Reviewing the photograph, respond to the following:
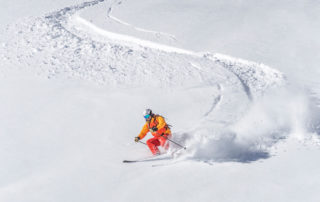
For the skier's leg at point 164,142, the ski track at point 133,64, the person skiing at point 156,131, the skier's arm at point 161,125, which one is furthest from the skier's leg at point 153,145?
the ski track at point 133,64

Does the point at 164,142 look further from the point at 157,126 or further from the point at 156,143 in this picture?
the point at 157,126

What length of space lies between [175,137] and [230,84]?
3474 millimetres

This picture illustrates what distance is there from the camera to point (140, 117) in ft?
32.7

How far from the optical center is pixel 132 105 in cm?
1049

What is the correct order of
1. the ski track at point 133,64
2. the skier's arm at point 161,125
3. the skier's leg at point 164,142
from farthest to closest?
the ski track at point 133,64 < the skier's leg at point 164,142 < the skier's arm at point 161,125

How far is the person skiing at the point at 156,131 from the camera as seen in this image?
8.56 meters

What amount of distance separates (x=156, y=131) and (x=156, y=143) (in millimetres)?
313

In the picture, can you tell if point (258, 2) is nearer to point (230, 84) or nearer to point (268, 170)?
point (230, 84)

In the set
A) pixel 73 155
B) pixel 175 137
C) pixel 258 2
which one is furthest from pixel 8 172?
pixel 258 2

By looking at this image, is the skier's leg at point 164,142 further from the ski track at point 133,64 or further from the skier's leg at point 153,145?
the ski track at point 133,64

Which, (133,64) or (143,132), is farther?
(133,64)

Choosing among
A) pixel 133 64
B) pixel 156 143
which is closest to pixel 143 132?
pixel 156 143

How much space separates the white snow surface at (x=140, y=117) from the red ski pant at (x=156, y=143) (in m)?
0.20

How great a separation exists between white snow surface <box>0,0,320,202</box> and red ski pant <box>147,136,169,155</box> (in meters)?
0.20
